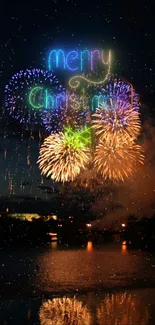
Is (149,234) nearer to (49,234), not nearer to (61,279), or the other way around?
(49,234)

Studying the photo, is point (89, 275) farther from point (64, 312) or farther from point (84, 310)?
point (64, 312)

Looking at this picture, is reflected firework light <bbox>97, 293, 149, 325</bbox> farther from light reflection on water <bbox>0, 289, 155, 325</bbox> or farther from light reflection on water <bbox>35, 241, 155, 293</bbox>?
light reflection on water <bbox>35, 241, 155, 293</bbox>

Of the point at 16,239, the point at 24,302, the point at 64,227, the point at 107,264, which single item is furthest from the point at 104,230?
the point at 24,302

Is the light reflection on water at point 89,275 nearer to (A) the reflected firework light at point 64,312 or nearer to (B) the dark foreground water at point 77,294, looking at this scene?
(B) the dark foreground water at point 77,294

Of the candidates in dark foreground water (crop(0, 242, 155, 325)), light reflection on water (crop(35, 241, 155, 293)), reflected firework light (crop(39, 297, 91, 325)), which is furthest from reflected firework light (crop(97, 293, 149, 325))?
light reflection on water (crop(35, 241, 155, 293))

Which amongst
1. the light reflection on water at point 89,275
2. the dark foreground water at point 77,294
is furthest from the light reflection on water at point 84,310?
the light reflection on water at point 89,275

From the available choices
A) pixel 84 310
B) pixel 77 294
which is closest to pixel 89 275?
pixel 77 294

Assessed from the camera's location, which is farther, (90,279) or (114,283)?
(90,279)
